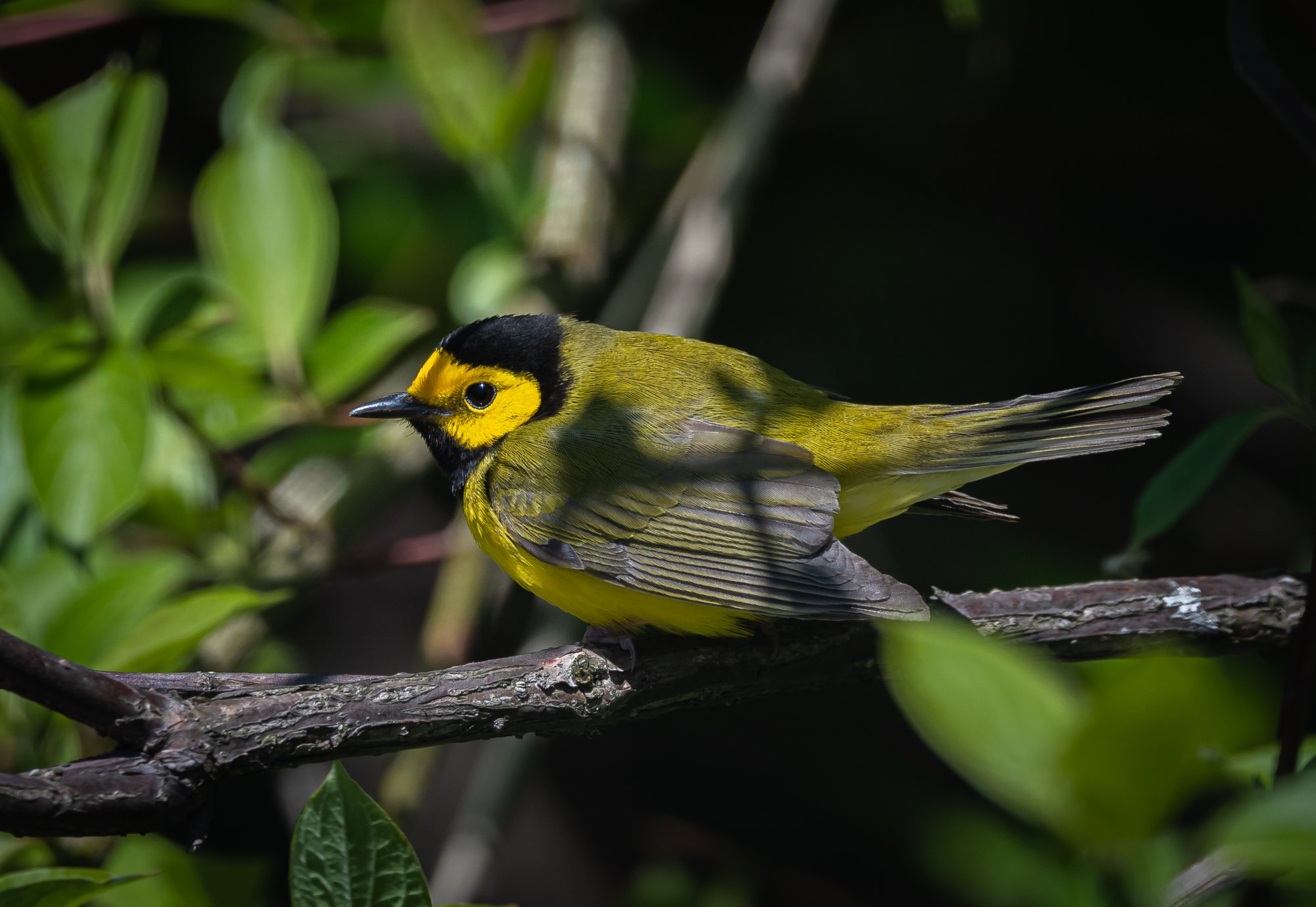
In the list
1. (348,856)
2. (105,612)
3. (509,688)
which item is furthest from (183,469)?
(348,856)

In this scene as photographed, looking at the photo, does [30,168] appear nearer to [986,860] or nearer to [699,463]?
[699,463]

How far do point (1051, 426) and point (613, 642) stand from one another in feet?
3.44

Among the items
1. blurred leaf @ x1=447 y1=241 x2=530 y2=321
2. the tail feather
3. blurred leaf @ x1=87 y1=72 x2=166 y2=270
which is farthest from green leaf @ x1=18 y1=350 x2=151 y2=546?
the tail feather

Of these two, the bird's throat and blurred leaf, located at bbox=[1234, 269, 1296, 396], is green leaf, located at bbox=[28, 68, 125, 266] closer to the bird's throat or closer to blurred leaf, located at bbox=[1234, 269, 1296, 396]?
the bird's throat

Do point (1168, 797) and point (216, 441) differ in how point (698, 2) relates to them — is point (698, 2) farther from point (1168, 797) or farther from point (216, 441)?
point (1168, 797)

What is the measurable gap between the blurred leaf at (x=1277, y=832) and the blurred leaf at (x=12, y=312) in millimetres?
2973

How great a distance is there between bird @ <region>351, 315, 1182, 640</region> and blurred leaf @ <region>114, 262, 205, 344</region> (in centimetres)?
58

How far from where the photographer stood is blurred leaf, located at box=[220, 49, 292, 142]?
2865 millimetres

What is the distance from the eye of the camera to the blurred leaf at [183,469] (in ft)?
9.43

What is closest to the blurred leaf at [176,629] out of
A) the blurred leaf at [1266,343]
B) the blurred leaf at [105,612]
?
the blurred leaf at [105,612]

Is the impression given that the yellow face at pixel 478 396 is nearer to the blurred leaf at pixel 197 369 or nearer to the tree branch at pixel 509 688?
the blurred leaf at pixel 197 369

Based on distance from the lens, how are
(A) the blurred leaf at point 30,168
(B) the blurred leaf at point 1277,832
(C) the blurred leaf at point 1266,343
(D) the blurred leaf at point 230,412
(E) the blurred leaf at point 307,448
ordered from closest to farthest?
1. (B) the blurred leaf at point 1277,832
2. (C) the blurred leaf at point 1266,343
3. (A) the blurred leaf at point 30,168
4. (D) the blurred leaf at point 230,412
5. (E) the blurred leaf at point 307,448

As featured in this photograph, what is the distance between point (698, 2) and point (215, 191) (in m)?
2.54

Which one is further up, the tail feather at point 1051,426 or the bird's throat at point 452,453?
the tail feather at point 1051,426
